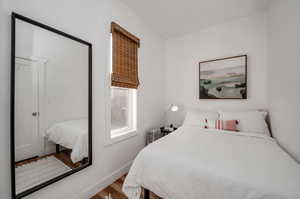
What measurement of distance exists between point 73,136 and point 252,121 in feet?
8.42

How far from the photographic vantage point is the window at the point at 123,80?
1947 millimetres

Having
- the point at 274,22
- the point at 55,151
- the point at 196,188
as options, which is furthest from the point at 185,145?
the point at 274,22

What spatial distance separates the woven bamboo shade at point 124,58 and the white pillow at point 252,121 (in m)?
1.85

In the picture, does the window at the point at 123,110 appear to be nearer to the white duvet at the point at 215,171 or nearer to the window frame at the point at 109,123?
the window frame at the point at 109,123

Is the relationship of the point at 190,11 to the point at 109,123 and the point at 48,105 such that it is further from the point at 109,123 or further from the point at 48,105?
the point at 48,105

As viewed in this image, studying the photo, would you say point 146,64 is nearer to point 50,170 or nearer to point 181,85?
point 181,85

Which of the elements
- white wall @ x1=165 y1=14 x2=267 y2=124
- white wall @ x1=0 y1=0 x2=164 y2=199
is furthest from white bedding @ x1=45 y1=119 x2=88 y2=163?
white wall @ x1=165 y1=14 x2=267 y2=124

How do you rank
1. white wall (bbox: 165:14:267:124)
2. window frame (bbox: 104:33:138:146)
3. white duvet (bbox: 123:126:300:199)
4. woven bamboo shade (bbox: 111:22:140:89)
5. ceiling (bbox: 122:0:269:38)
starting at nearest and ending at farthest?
1. white duvet (bbox: 123:126:300:199)
2. window frame (bbox: 104:33:138:146)
3. woven bamboo shade (bbox: 111:22:140:89)
4. ceiling (bbox: 122:0:269:38)
5. white wall (bbox: 165:14:267:124)

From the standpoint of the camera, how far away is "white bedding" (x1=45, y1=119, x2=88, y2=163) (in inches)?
51.8

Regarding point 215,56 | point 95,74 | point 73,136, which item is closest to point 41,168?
point 73,136

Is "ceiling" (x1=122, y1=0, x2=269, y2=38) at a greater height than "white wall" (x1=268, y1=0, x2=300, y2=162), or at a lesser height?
greater

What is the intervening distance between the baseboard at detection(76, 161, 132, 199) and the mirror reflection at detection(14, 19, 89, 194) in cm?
35

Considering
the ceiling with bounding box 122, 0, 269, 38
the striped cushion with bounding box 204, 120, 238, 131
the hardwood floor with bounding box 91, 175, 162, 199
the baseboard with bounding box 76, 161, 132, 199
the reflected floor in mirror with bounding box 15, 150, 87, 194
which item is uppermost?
the ceiling with bounding box 122, 0, 269, 38

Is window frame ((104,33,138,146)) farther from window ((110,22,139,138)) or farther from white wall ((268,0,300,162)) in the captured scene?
white wall ((268,0,300,162))
